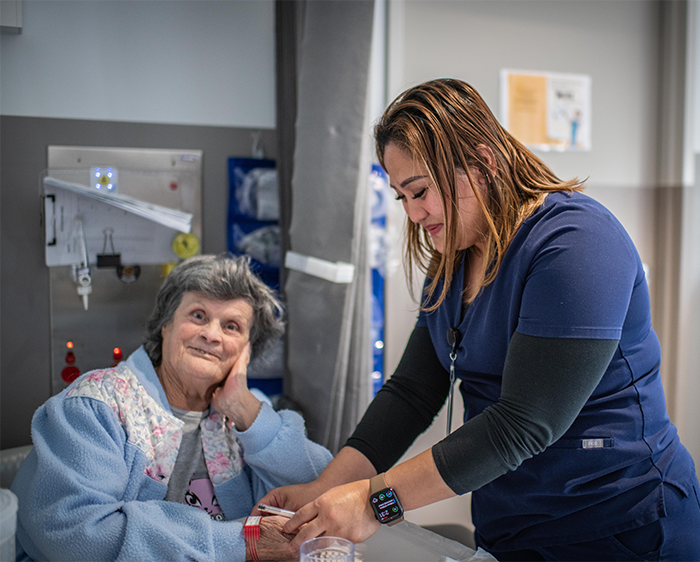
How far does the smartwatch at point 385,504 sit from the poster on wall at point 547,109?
1503 millimetres

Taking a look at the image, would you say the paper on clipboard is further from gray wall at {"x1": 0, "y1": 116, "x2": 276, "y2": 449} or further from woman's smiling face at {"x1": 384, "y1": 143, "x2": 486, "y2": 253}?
woman's smiling face at {"x1": 384, "y1": 143, "x2": 486, "y2": 253}

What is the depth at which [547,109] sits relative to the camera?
2102 mm

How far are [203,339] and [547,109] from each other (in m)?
1.50

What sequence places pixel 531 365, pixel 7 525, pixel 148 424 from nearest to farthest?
A: 1. pixel 7 525
2. pixel 531 365
3. pixel 148 424

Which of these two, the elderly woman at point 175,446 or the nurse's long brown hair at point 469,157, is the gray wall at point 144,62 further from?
the nurse's long brown hair at point 469,157

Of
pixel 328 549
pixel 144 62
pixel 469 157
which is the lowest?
pixel 328 549

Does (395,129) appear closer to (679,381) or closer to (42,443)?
(42,443)

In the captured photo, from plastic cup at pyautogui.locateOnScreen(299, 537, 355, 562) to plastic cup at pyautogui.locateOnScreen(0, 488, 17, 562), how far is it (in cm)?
42

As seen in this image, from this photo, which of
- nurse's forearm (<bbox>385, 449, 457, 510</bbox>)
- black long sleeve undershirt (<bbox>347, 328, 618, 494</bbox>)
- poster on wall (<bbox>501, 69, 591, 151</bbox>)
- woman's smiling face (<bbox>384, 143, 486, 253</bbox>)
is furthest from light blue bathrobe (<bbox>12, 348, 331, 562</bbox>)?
poster on wall (<bbox>501, 69, 591, 151</bbox>)

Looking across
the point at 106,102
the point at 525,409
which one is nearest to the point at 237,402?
the point at 525,409

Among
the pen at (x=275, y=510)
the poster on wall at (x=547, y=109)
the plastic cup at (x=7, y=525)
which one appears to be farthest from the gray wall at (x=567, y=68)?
the plastic cup at (x=7, y=525)

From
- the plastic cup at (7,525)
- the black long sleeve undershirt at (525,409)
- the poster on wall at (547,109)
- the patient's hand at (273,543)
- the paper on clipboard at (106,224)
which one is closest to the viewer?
the plastic cup at (7,525)

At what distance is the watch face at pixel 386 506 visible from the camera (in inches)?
→ 37.6

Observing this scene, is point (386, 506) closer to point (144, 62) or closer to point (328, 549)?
point (328, 549)
